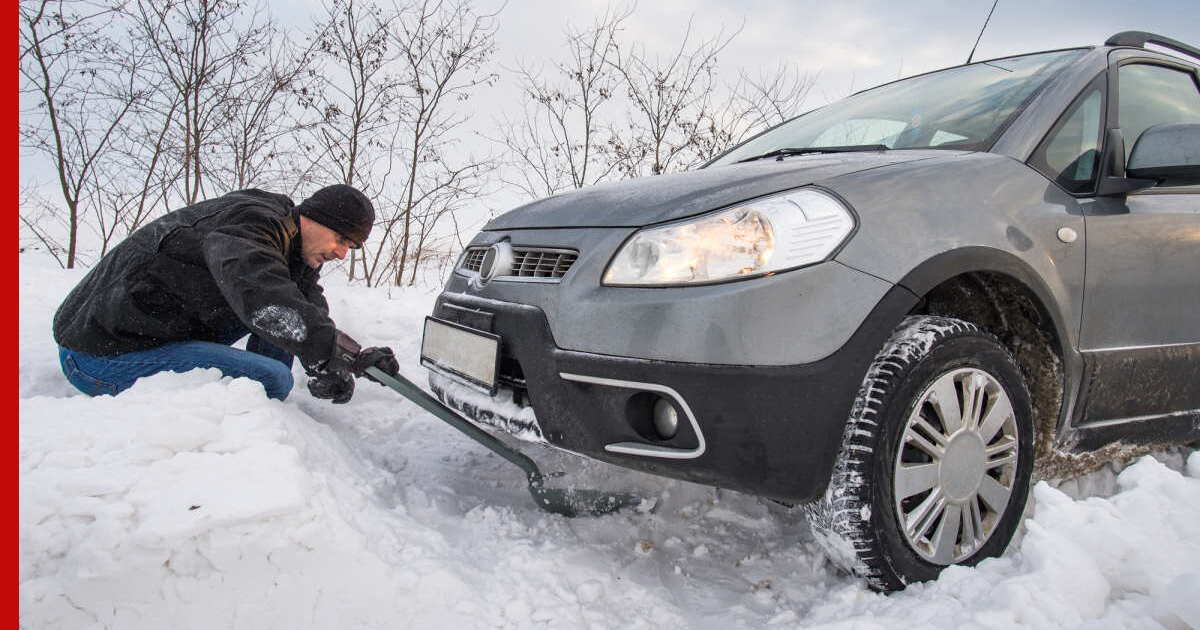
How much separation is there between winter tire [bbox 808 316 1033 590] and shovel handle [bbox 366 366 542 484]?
1.04 m

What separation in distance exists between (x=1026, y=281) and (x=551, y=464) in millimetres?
1714

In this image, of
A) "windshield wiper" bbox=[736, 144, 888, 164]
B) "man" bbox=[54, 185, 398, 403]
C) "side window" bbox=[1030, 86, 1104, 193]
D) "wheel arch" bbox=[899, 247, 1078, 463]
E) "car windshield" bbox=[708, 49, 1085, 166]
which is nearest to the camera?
"wheel arch" bbox=[899, 247, 1078, 463]

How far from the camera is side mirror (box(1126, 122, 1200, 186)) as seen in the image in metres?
2.00

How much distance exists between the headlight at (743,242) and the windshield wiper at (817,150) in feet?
2.53

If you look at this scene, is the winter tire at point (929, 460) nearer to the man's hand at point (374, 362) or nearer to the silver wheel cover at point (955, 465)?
the silver wheel cover at point (955, 465)

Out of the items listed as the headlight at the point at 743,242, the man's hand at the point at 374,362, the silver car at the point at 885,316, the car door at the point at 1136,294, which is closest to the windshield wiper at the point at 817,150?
the silver car at the point at 885,316

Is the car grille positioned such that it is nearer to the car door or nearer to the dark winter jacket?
the dark winter jacket

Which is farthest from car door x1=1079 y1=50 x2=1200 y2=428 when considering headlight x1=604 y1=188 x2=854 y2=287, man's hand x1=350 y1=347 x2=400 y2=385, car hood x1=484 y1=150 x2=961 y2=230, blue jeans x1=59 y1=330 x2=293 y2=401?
blue jeans x1=59 y1=330 x2=293 y2=401

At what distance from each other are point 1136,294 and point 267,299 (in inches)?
112

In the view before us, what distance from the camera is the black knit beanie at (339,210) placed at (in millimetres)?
2725

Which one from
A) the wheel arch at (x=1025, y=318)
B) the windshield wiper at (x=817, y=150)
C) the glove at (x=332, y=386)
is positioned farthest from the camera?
the glove at (x=332, y=386)

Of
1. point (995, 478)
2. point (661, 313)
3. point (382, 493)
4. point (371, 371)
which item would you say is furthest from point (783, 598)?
point (371, 371)

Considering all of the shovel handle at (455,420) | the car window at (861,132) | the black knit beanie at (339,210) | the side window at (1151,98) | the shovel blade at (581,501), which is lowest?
the shovel blade at (581,501)

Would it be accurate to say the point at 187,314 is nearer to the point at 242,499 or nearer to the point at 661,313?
the point at 242,499
